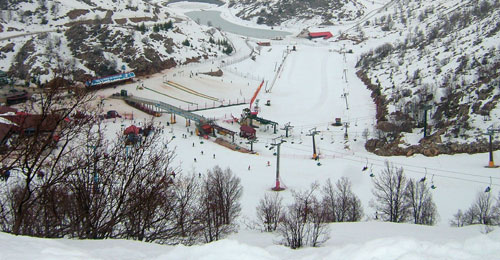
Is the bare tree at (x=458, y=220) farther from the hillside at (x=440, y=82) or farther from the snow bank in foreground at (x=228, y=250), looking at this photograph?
the hillside at (x=440, y=82)

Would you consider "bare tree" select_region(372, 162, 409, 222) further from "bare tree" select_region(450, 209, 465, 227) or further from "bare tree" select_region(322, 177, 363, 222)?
"bare tree" select_region(450, 209, 465, 227)

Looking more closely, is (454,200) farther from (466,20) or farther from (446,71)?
(466,20)

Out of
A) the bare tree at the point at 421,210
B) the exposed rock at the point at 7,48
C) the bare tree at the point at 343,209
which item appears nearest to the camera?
the bare tree at the point at 421,210

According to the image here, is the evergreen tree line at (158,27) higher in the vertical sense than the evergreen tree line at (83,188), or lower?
higher

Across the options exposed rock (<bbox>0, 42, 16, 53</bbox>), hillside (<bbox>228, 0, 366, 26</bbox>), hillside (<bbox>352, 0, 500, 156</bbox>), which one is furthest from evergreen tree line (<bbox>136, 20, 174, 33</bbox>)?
hillside (<bbox>228, 0, 366, 26</bbox>)

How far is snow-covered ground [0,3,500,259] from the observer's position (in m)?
7.55

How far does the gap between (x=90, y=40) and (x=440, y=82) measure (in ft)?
142

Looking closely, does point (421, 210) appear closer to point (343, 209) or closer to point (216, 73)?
point (343, 209)

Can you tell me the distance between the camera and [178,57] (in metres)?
63.6

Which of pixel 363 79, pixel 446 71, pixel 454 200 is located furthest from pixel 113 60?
pixel 454 200

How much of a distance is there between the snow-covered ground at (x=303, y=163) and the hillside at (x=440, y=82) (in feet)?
6.16

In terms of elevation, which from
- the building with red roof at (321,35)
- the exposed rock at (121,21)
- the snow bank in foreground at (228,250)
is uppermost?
the building with red roof at (321,35)

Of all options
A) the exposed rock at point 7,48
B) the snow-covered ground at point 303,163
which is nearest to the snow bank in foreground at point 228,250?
the snow-covered ground at point 303,163

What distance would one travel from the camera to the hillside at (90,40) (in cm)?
5331
